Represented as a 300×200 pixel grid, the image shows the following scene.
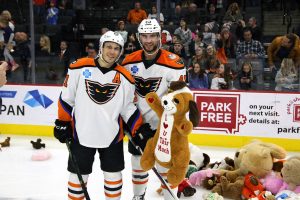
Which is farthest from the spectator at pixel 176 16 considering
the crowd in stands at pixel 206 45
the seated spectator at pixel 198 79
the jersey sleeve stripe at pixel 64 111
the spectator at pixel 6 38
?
the jersey sleeve stripe at pixel 64 111

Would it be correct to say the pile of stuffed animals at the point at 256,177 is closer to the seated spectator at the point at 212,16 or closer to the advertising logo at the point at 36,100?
the advertising logo at the point at 36,100

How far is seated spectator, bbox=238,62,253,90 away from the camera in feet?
18.6

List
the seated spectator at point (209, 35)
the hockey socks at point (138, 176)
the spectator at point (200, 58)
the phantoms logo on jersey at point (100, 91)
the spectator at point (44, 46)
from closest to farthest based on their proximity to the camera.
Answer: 1. the phantoms logo on jersey at point (100, 91)
2. the hockey socks at point (138, 176)
3. the spectator at point (200, 58)
4. the seated spectator at point (209, 35)
5. the spectator at point (44, 46)

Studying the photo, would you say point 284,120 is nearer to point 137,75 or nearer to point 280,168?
point 280,168

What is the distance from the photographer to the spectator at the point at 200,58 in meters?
6.03

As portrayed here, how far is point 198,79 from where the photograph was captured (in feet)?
19.1

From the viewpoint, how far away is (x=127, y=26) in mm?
7293

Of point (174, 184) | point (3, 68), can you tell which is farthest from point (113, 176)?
point (3, 68)

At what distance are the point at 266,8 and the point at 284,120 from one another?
2754 millimetres

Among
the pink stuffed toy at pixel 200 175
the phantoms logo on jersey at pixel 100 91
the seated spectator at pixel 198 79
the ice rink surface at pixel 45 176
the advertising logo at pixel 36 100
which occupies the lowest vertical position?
the ice rink surface at pixel 45 176

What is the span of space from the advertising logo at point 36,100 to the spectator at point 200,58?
6.09ft

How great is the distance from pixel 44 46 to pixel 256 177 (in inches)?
172

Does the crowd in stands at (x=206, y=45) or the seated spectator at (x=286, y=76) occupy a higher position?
the crowd in stands at (x=206, y=45)

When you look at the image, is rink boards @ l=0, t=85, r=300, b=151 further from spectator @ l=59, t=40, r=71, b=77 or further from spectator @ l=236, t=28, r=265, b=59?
spectator @ l=59, t=40, r=71, b=77
